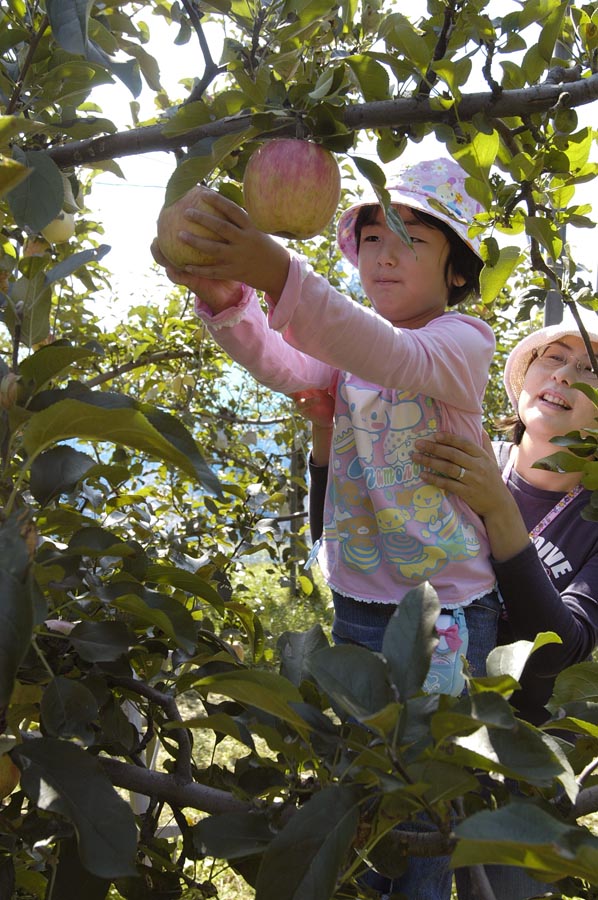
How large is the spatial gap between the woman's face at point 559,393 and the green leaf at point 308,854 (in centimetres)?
131

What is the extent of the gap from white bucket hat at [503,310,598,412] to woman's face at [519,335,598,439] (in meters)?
0.03

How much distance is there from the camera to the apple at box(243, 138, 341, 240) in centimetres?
92

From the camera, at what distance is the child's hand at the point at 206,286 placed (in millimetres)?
1109

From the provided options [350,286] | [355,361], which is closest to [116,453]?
[355,361]

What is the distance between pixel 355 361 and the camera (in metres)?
1.23

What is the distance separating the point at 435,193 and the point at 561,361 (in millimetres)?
506

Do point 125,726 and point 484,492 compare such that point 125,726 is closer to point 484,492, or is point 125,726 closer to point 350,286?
point 484,492

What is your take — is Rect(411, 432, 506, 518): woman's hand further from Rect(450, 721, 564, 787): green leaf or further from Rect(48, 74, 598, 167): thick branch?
Rect(450, 721, 564, 787): green leaf

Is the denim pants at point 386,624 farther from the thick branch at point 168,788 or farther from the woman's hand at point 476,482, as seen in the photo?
the thick branch at point 168,788

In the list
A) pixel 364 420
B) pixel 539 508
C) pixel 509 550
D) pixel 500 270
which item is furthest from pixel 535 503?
pixel 500 270

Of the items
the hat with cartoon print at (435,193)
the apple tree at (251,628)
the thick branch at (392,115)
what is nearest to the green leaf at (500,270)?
the apple tree at (251,628)

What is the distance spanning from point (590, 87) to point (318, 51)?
20.1 inches

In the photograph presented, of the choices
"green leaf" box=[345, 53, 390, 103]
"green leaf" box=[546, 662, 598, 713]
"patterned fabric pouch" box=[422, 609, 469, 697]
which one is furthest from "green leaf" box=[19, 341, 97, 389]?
"patterned fabric pouch" box=[422, 609, 469, 697]

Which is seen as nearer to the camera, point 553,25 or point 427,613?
point 427,613
